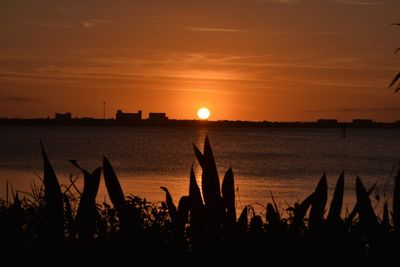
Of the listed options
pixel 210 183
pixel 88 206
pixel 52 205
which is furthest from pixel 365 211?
pixel 52 205

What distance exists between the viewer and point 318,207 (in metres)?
3.99

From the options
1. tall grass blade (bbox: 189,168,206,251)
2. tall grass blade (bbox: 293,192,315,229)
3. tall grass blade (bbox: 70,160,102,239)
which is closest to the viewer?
tall grass blade (bbox: 70,160,102,239)

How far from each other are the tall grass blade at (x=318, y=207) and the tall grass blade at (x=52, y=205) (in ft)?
4.65

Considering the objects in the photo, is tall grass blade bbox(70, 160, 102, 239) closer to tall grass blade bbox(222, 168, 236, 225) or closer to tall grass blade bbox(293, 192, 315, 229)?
tall grass blade bbox(222, 168, 236, 225)

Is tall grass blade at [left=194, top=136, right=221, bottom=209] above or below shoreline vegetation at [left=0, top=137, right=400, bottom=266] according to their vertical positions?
above

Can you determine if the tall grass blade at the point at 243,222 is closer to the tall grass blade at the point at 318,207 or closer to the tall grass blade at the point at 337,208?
the tall grass blade at the point at 318,207

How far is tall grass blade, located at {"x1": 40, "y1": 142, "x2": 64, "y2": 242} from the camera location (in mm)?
3719

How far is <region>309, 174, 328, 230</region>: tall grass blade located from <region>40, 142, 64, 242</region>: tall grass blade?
1416mm

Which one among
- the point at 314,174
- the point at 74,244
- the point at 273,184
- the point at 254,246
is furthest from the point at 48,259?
the point at 314,174

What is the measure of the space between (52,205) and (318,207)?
150 centimetres

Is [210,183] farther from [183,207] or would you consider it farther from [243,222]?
[243,222]

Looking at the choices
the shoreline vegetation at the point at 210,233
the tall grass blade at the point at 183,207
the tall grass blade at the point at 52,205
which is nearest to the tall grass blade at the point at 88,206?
the shoreline vegetation at the point at 210,233

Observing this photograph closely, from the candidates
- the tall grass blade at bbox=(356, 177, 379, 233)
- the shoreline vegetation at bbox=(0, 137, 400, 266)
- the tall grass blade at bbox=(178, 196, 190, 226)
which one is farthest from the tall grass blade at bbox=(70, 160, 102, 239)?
the tall grass blade at bbox=(356, 177, 379, 233)

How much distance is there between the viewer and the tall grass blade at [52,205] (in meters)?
3.72
